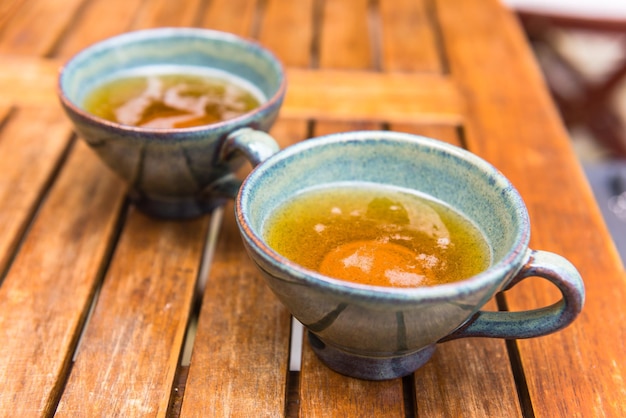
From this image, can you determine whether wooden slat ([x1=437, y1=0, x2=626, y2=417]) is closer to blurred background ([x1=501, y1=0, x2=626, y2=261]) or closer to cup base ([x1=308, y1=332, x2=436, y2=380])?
cup base ([x1=308, y1=332, x2=436, y2=380])

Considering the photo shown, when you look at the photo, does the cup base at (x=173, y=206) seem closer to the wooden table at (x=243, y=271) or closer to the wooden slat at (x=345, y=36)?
the wooden table at (x=243, y=271)

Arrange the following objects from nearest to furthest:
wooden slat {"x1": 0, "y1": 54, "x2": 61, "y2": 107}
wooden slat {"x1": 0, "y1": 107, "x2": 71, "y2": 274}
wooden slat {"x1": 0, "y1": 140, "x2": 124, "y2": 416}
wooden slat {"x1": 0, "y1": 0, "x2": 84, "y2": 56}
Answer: wooden slat {"x1": 0, "y1": 140, "x2": 124, "y2": 416} → wooden slat {"x1": 0, "y1": 107, "x2": 71, "y2": 274} → wooden slat {"x1": 0, "y1": 54, "x2": 61, "y2": 107} → wooden slat {"x1": 0, "y1": 0, "x2": 84, "y2": 56}

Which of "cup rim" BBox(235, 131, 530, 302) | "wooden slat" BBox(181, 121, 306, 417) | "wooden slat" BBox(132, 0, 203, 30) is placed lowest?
"wooden slat" BBox(132, 0, 203, 30)

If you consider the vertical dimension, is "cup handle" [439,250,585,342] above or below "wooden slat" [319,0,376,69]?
above

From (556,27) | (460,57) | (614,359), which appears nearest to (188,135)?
(614,359)

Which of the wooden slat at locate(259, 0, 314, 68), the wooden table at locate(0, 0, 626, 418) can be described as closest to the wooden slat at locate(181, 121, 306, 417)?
the wooden table at locate(0, 0, 626, 418)

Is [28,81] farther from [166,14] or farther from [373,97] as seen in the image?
[373,97]

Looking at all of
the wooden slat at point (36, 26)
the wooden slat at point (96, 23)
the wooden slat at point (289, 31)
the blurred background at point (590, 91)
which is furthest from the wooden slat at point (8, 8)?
the blurred background at point (590, 91)

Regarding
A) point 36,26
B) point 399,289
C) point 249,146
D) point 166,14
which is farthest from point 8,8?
point 399,289

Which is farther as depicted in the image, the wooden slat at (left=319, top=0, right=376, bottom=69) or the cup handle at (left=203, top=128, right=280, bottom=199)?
the wooden slat at (left=319, top=0, right=376, bottom=69)
